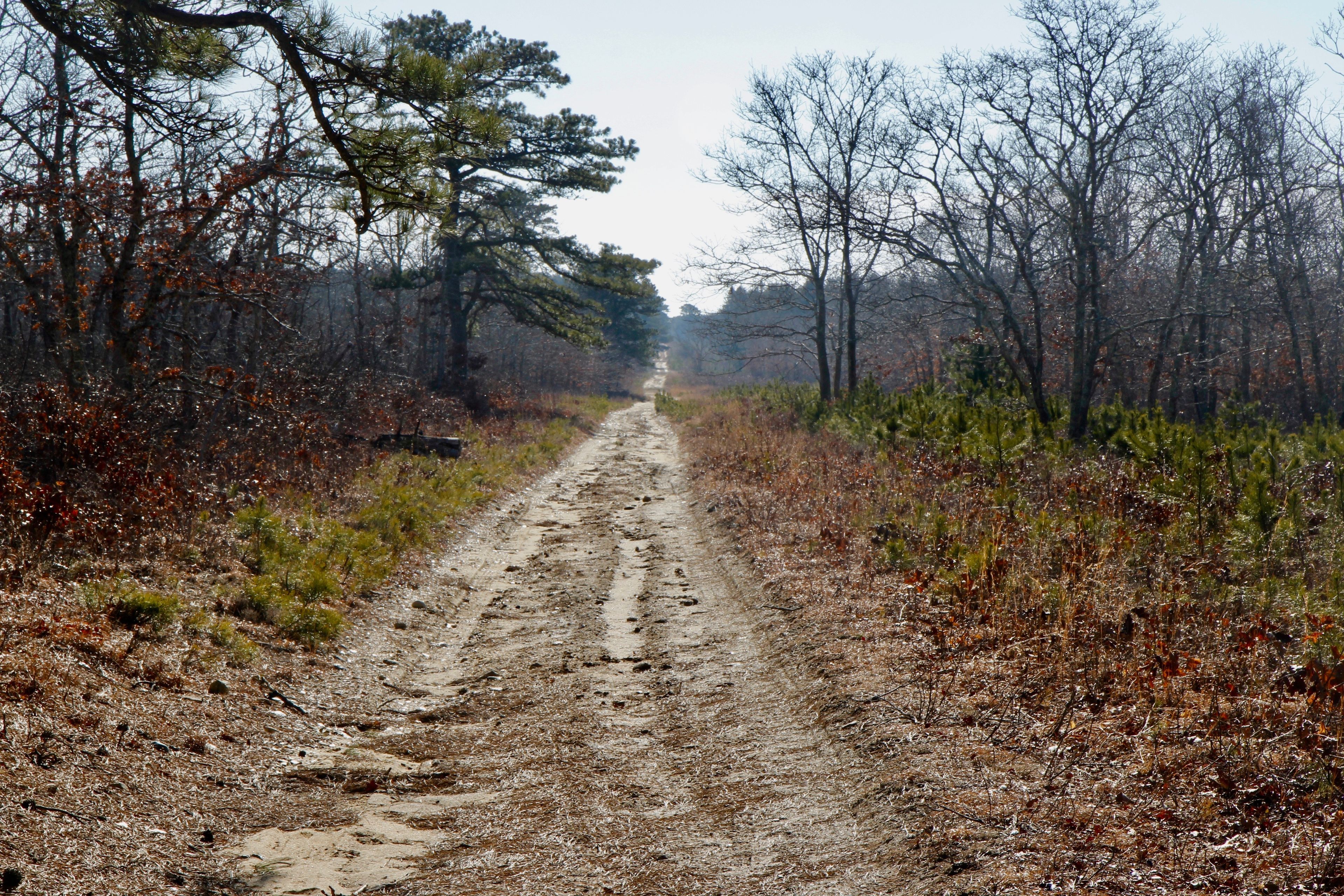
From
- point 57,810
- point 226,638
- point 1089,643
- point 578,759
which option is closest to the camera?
point 57,810

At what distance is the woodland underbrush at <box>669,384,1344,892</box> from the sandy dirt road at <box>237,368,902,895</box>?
Result: 408 millimetres

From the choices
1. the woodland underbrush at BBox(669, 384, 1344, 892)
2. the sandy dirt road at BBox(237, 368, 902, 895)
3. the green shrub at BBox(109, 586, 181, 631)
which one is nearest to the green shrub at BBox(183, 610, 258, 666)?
the green shrub at BBox(109, 586, 181, 631)

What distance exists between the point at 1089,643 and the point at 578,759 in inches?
128

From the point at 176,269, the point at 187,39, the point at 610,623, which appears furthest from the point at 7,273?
the point at 610,623

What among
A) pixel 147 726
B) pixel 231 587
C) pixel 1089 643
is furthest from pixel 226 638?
pixel 1089 643

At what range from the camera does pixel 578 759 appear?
4641 mm

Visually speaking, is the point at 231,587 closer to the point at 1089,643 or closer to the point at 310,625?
the point at 310,625

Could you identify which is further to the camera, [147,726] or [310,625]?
[310,625]

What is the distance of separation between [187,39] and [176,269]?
4512 mm

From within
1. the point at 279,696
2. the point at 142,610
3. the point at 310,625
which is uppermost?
the point at 142,610

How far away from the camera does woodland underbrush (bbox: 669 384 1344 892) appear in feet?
11.1

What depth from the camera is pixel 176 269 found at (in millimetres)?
9492

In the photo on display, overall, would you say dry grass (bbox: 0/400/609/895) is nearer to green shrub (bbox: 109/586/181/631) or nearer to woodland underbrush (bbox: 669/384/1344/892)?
green shrub (bbox: 109/586/181/631)

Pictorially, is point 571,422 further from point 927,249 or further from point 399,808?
point 399,808
